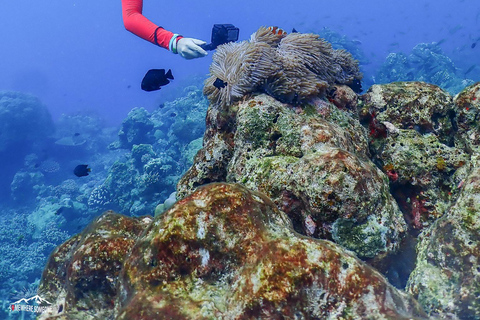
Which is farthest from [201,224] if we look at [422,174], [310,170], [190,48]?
[190,48]

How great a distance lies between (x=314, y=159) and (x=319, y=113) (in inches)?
47.7

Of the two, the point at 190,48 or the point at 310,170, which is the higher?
the point at 190,48

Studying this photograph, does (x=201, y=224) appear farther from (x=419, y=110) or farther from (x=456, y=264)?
(x=419, y=110)

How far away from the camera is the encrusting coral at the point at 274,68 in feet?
11.9

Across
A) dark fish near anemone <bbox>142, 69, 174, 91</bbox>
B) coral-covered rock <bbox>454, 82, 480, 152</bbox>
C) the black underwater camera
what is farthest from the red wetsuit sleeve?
coral-covered rock <bbox>454, 82, 480, 152</bbox>

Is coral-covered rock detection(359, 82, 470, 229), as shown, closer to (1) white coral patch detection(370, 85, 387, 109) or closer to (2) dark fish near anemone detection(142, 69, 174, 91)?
(1) white coral patch detection(370, 85, 387, 109)

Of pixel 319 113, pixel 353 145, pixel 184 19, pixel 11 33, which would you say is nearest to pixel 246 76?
pixel 319 113

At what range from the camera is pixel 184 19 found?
144125mm

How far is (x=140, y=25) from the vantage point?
476 centimetres

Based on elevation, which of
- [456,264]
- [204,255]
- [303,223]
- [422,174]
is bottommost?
[204,255]

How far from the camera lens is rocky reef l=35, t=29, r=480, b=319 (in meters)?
1.85

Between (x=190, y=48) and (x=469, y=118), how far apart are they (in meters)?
3.56

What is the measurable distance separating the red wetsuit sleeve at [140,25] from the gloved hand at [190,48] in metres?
0.36

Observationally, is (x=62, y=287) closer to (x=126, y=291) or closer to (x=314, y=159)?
(x=126, y=291)
